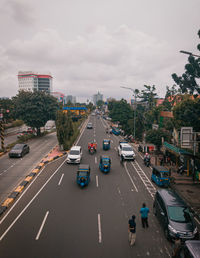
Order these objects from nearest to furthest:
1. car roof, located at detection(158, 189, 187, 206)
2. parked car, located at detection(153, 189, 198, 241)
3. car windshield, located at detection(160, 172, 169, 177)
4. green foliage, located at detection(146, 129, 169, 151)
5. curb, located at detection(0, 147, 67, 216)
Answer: parked car, located at detection(153, 189, 198, 241)
car roof, located at detection(158, 189, 187, 206)
curb, located at detection(0, 147, 67, 216)
car windshield, located at detection(160, 172, 169, 177)
green foliage, located at detection(146, 129, 169, 151)

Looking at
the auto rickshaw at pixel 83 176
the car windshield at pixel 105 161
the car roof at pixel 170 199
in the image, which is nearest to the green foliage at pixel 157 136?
the car windshield at pixel 105 161

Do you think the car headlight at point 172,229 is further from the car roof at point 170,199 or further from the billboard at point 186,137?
the billboard at point 186,137

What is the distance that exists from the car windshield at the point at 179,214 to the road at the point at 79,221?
1432 mm

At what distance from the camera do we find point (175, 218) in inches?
428

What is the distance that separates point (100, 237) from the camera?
1076cm

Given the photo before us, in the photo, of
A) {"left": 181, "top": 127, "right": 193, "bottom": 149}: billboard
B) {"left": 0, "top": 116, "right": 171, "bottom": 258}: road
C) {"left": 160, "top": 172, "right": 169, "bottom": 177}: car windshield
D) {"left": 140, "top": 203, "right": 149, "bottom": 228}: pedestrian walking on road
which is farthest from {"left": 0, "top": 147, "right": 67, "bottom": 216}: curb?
{"left": 181, "top": 127, "right": 193, "bottom": 149}: billboard

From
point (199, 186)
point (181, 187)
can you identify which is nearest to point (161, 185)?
point (181, 187)

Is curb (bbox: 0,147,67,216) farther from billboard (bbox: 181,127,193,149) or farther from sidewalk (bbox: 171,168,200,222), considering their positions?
billboard (bbox: 181,127,193,149)

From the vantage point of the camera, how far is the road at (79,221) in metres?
9.74

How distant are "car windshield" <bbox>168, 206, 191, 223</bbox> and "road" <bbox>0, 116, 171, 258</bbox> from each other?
1.43 m

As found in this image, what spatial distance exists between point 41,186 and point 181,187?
14578 millimetres

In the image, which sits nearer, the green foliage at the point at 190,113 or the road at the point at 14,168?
the road at the point at 14,168

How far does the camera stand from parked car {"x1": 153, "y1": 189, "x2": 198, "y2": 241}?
10227 millimetres

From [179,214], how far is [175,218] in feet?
1.35
